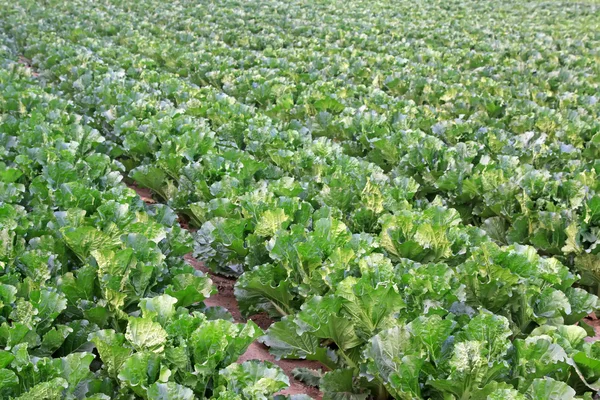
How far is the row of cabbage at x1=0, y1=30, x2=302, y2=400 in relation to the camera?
281 centimetres

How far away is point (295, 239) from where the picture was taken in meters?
4.00

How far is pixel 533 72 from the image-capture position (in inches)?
452

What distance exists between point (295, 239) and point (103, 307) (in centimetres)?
129

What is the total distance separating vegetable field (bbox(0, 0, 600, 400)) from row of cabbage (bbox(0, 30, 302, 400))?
12mm

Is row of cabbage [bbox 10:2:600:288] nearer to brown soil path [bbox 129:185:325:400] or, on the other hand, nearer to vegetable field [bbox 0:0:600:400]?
vegetable field [bbox 0:0:600:400]

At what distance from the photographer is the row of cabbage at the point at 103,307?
9.21 ft

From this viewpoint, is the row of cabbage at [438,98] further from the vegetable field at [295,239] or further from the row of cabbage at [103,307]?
the row of cabbage at [103,307]

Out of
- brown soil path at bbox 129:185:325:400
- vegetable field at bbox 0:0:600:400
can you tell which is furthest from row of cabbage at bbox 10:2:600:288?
brown soil path at bbox 129:185:325:400

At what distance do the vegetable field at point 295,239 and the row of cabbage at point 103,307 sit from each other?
0.01 metres

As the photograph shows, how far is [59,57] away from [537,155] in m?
8.29

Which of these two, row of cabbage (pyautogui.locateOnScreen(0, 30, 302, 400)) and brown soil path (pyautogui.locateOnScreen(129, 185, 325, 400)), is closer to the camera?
row of cabbage (pyautogui.locateOnScreen(0, 30, 302, 400))

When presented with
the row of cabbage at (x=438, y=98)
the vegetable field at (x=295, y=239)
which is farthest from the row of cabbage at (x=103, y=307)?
the row of cabbage at (x=438, y=98)

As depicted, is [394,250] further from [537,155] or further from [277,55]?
[277,55]

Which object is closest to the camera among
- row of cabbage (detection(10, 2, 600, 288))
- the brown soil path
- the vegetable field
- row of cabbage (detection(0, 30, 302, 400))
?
row of cabbage (detection(0, 30, 302, 400))
